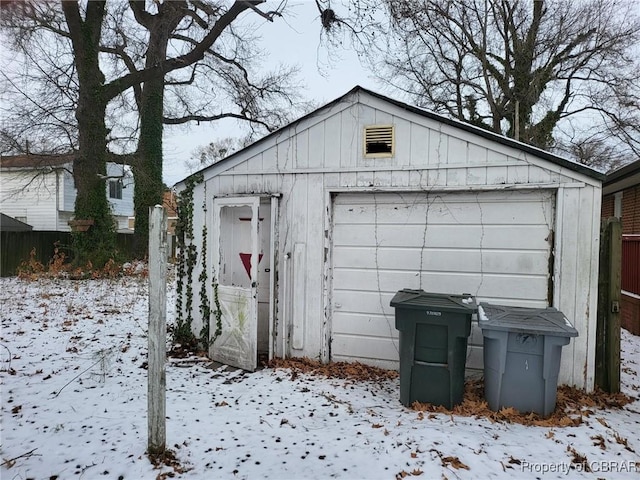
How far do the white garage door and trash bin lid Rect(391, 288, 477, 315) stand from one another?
61 centimetres

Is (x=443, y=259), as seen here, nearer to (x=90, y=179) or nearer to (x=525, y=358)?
(x=525, y=358)

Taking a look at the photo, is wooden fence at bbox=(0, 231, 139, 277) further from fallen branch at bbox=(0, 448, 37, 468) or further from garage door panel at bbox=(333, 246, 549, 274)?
fallen branch at bbox=(0, 448, 37, 468)

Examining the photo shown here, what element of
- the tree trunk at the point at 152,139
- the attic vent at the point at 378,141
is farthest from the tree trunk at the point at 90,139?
the attic vent at the point at 378,141

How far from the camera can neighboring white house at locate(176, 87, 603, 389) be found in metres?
4.33

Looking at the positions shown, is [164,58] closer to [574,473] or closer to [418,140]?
[418,140]

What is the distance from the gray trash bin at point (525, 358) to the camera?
3.61 metres

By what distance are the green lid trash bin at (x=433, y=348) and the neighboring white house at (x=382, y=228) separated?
90cm

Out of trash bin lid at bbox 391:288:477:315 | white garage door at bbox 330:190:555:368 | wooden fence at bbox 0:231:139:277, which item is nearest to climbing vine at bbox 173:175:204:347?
white garage door at bbox 330:190:555:368

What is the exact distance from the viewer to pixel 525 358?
3.69 meters

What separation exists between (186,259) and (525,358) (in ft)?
14.8

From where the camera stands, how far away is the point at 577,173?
4234mm

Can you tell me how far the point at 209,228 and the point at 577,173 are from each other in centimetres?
457

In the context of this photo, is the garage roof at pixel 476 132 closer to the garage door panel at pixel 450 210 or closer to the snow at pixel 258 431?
the garage door panel at pixel 450 210

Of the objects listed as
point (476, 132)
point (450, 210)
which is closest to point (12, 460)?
point (450, 210)
